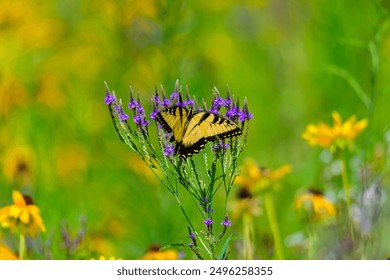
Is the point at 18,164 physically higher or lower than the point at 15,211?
higher

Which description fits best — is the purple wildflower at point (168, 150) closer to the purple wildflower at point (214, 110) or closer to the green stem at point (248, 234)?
the purple wildflower at point (214, 110)

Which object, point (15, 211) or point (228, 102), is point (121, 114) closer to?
point (228, 102)

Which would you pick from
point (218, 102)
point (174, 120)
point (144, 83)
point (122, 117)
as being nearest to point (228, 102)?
point (218, 102)

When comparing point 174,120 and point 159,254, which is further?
point 159,254

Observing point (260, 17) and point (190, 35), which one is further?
point (260, 17)

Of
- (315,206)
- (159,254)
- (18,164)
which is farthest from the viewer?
(18,164)

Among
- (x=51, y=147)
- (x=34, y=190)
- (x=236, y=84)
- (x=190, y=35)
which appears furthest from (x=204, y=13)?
(x=34, y=190)

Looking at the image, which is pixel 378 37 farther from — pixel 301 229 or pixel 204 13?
pixel 204 13
